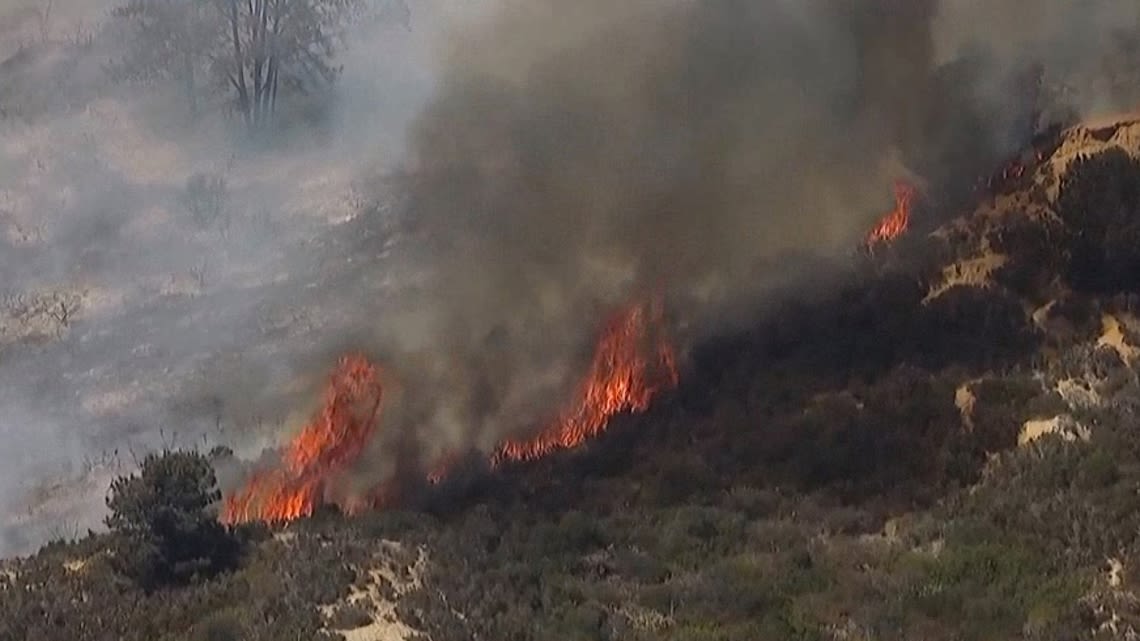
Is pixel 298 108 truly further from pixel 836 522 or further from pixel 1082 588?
pixel 1082 588

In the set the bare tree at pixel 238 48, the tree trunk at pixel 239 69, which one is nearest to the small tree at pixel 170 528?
the tree trunk at pixel 239 69

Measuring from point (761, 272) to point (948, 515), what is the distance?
9533 millimetres

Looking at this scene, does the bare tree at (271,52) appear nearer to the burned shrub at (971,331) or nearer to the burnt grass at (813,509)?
the burnt grass at (813,509)

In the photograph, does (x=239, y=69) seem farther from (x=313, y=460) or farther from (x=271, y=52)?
(x=313, y=460)

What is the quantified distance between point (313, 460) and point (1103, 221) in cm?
1897

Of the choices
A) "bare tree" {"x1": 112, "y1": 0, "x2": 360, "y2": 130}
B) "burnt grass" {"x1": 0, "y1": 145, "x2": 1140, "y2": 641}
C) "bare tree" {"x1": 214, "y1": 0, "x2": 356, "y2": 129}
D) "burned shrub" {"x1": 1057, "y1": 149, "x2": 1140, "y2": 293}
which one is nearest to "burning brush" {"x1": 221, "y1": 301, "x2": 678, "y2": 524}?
"burnt grass" {"x1": 0, "y1": 145, "x2": 1140, "y2": 641}

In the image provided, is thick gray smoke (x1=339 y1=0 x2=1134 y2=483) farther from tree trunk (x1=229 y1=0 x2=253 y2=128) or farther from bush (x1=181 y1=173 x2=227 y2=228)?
tree trunk (x1=229 y1=0 x2=253 y2=128)

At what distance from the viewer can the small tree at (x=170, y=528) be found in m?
21.4

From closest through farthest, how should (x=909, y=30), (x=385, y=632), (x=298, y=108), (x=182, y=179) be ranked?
(x=385, y=632)
(x=909, y=30)
(x=182, y=179)
(x=298, y=108)

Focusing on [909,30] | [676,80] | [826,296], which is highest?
[909,30]

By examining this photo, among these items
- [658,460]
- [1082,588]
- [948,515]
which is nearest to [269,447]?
[658,460]

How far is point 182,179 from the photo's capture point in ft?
141

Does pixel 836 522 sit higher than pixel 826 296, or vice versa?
pixel 826 296

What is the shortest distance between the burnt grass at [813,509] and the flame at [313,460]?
6.94 ft
